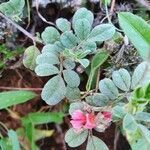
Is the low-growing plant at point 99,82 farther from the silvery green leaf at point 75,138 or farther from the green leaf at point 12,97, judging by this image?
the green leaf at point 12,97

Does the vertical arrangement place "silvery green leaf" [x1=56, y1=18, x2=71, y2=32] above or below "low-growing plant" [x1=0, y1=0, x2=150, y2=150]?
above

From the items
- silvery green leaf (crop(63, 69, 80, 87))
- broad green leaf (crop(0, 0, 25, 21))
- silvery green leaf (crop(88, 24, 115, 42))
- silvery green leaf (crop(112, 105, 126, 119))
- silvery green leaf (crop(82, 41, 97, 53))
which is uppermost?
broad green leaf (crop(0, 0, 25, 21))

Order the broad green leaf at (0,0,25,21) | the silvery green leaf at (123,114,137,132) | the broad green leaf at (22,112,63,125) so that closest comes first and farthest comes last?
the silvery green leaf at (123,114,137,132) → the broad green leaf at (0,0,25,21) → the broad green leaf at (22,112,63,125)

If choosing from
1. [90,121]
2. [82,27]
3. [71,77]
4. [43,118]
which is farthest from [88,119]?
[43,118]

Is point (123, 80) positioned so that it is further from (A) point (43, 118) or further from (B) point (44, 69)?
(A) point (43, 118)

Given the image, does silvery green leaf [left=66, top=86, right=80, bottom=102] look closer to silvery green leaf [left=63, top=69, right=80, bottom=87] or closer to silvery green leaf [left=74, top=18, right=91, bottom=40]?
silvery green leaf [left=63, top=69, right=80, bottom=87]

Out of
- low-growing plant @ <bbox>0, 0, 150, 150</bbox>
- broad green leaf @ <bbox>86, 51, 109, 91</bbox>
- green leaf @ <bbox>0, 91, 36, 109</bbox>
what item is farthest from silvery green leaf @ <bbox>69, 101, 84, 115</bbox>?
green leaf @ <bbox>0, 91, 36, 109</bbox>
